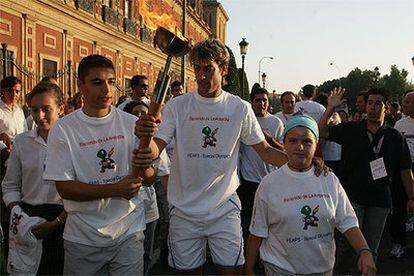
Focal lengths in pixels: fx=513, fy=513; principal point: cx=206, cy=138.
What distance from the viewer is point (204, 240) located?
392cm

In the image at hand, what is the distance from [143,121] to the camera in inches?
119

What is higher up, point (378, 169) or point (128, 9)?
point (128, 9)

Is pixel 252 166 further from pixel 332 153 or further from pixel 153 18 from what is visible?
pixel 153 18

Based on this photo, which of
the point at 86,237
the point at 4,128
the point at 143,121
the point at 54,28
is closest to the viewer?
the point at 143,121

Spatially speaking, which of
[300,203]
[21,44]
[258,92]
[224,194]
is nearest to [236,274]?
[224,194]

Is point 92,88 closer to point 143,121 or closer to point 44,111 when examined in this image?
point 143,121

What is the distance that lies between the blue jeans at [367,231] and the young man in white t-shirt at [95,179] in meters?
2.81

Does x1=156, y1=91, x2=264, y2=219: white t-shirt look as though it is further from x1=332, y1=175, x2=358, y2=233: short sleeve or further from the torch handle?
x1=332, y1=175, x2=358, y2=233: short sleeve

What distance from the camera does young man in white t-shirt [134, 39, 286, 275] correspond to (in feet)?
12.6

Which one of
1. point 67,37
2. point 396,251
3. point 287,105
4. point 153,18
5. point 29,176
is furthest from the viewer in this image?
point 67,37

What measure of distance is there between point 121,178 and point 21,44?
14.3 meters

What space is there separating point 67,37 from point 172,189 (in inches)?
679

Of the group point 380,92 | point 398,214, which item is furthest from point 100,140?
point 398,214

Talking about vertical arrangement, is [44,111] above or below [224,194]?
above
